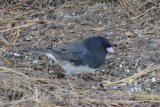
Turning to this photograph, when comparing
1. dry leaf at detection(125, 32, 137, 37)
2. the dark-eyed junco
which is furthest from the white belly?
dry leaf at detection(125, 32, 137, 37)

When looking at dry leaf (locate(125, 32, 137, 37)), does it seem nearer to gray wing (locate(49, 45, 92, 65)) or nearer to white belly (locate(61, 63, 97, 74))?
gray wing (locate(49, 45, 92, 65))

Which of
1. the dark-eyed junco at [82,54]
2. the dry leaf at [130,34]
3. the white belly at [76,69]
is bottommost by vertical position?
the white belly at [76,69]

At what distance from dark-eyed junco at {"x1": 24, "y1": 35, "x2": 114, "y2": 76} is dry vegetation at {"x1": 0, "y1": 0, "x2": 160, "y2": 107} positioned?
13 centimetres

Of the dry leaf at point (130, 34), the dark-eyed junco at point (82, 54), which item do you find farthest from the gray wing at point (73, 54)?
the dry leaf at point (130, 34)

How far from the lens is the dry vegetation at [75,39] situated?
410cm

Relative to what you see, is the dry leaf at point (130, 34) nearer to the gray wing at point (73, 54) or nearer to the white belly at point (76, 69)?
the gray wing at point (73, 54)

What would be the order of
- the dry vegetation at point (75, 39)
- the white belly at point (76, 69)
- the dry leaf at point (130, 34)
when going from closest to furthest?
the dry vegetation at point (75, 39), the white belly at point (76, 69), the dry leaf at point (130, 34)

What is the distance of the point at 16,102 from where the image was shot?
12.6ft

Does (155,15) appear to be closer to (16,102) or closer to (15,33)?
(15,33)

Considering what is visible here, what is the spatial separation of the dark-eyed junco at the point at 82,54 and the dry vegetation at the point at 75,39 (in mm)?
125

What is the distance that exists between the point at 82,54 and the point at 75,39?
2.73 feet

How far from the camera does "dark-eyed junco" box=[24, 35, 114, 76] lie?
455 centimetres

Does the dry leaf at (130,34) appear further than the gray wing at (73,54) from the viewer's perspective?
Yes

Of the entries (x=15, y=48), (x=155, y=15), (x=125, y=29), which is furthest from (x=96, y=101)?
(x=155, y=15)
